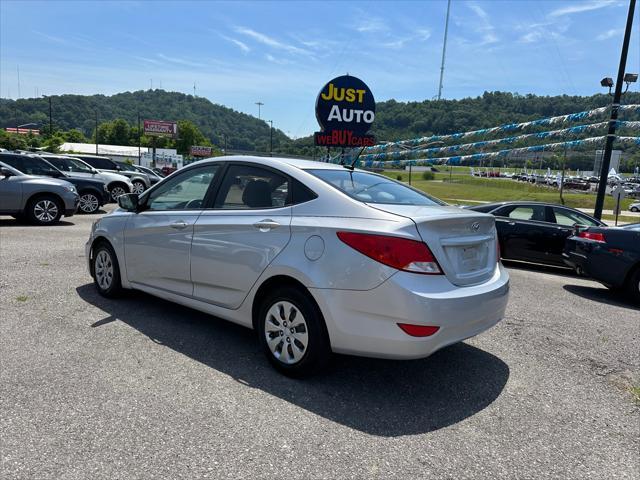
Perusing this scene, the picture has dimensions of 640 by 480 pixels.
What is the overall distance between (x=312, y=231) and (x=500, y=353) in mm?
2288

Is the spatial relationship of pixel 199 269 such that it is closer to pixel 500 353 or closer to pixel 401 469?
pixel 401 469

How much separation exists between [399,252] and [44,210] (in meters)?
11.3

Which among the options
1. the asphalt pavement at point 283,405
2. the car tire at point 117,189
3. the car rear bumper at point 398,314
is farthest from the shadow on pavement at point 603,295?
the car tire at point 117,189

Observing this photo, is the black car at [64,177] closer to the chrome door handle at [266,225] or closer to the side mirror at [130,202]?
the side mirror at [130,202]

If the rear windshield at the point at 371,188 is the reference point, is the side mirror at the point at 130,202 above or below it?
below

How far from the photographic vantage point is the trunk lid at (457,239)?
347cm

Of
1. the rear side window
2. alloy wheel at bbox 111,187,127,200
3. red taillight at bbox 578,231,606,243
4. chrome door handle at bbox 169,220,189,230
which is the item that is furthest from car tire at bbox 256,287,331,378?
the rear side window

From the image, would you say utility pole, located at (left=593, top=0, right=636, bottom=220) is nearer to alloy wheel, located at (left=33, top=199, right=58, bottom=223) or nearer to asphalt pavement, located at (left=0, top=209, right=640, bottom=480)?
asphalt pavement, located at (left=0, top=209, right=640, bottom=480)

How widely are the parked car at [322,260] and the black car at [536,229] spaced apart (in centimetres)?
608

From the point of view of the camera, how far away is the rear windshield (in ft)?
13.1

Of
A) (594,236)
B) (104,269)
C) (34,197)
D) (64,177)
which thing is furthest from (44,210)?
(594,236)

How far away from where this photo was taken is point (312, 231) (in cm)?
365

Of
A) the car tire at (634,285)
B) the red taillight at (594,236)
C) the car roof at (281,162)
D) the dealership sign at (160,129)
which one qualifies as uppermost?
the dealership sign at (160,129)

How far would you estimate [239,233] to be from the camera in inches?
162
